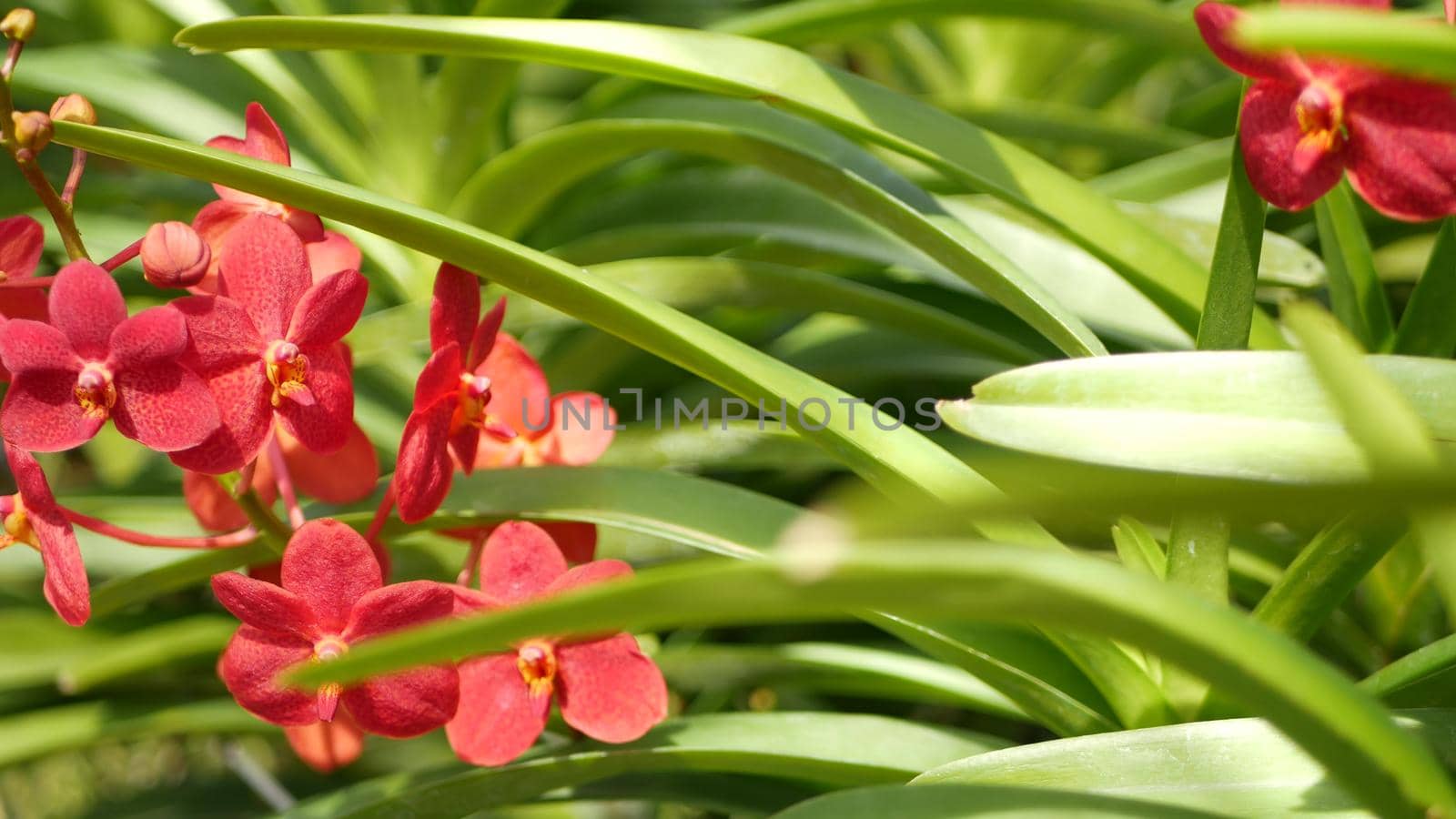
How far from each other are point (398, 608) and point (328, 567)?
1.2 inches

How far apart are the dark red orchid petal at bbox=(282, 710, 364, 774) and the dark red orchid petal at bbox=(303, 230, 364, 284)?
0.22 metres

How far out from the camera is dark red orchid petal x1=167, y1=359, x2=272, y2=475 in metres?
0.41

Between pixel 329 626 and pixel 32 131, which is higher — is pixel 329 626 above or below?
below

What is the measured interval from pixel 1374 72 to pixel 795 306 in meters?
0.34

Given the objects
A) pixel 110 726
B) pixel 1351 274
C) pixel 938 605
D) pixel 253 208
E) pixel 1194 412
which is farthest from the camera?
pixel 110 726

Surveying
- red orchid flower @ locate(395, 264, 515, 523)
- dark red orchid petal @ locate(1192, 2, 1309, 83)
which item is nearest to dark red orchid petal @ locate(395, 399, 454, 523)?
red orchid flower @ locate(395, 264, 515, 523)

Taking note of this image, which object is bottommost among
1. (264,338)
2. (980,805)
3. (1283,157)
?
(980,805)

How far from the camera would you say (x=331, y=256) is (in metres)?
0.52

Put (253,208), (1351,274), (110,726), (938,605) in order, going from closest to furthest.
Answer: (938,605), (253,208), (1351,274), (110,726)

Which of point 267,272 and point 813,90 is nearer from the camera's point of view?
point 267,272

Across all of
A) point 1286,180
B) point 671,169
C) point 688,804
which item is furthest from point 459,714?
point 671,169

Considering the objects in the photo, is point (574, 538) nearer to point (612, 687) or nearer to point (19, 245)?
point (612, 687)

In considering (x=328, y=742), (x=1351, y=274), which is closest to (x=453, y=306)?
(x=328, y=742)

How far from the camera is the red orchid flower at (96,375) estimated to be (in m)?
0.39
